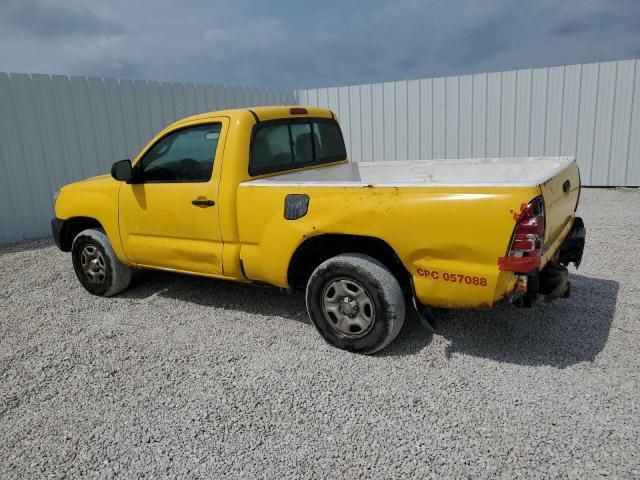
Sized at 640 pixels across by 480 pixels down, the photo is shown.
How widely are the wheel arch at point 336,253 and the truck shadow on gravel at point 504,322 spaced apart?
502 millimetres

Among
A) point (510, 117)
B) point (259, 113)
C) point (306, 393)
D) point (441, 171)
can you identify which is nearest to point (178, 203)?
point (259, 113)

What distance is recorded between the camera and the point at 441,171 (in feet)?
16.3

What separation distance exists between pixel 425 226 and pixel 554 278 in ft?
3.28

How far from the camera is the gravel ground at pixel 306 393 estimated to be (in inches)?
100

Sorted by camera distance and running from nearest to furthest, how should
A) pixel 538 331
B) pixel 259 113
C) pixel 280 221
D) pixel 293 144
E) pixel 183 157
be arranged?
pixel 280 221, pixel 538 331, pixel 259 113, pixel 183 157, pixel 293 144

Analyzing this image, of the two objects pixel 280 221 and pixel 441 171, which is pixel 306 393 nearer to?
pixel 280 221

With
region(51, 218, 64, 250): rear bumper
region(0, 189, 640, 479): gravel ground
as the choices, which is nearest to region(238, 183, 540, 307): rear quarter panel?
region(0, 189, 640, 479): gravel ground

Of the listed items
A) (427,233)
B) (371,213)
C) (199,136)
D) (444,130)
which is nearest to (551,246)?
(427,233)

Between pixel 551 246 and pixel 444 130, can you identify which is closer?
pixel 551 246

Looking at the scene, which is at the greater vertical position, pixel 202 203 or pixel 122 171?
pixel 122 171

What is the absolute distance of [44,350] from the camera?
3951 mm

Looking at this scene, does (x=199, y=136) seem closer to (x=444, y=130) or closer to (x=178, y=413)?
(x=178, y=413)

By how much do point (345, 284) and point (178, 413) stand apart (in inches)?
54.2

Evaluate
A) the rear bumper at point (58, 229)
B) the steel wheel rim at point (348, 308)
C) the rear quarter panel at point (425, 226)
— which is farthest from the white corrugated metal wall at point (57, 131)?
the steel wheel rim at point (348, 308)
